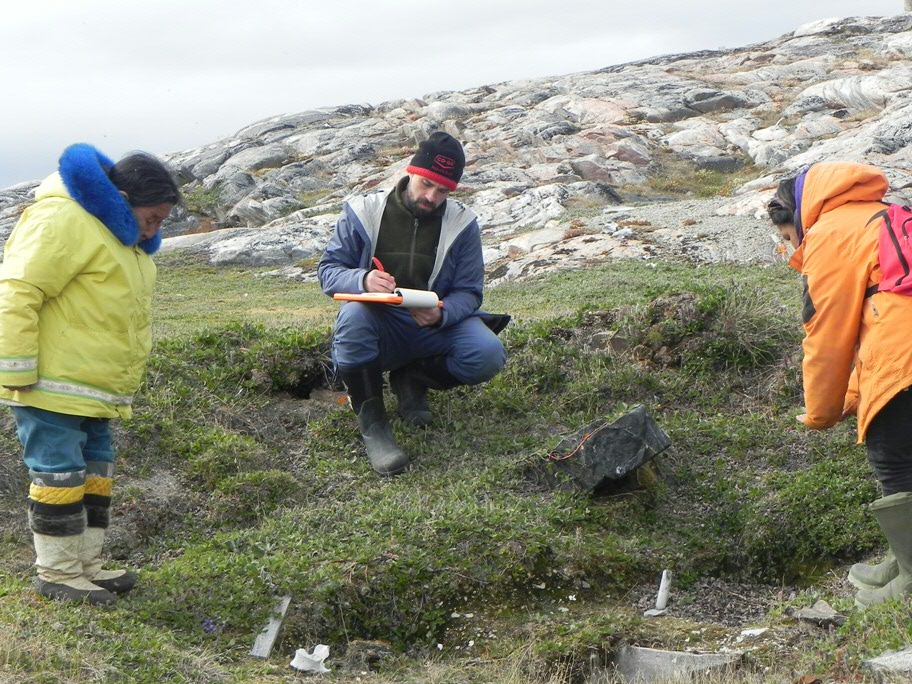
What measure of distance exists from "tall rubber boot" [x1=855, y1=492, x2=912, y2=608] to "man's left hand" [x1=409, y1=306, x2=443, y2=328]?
2754 mm

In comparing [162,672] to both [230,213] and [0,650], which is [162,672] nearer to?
[0,650]

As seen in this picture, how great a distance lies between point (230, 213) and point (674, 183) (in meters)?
14.7

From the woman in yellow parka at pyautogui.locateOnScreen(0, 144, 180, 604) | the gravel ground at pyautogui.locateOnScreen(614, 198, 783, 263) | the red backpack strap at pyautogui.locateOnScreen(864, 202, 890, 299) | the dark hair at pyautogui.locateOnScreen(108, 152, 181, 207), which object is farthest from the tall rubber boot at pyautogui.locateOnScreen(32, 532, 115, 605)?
the gravel ground at pyautogui.locateOnScreen(614, 198, 783, 263)

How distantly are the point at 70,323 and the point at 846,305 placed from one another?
3185 mm

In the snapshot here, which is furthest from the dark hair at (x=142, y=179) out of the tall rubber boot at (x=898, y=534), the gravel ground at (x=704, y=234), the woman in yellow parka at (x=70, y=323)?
the gravel ground at (x=704, y=234)

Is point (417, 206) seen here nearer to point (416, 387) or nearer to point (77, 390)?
point (416, 387)

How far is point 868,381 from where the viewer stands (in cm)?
380

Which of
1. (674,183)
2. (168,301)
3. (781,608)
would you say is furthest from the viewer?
(674,183)

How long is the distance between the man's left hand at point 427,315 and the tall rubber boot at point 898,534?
2754 millimetres

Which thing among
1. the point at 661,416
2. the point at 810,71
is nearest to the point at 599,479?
the point at 661,416

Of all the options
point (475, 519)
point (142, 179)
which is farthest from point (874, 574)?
point (142, 179)

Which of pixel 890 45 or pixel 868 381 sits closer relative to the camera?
pixel 868 381

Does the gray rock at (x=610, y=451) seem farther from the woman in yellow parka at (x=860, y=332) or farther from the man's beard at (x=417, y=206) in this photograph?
the man's beard at (x=417, y=206)

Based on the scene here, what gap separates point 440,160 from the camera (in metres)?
5.74
